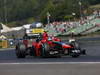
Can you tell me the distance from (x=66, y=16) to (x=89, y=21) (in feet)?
63.5

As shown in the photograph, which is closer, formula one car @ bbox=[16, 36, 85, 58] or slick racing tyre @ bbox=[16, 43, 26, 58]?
formula one car @ bbox=[16, 36, 85, 58]

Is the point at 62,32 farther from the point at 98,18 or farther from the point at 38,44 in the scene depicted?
the point at 38,44

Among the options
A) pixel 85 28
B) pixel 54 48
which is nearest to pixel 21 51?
pixel 54 48

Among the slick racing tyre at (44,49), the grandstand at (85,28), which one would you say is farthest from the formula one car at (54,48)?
the grandstand at (85,28)

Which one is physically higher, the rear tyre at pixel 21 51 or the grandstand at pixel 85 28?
the grandstand at pixel 85 28

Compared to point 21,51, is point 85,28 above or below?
above

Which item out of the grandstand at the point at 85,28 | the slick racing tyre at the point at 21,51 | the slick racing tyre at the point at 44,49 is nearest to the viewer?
the slick racing tyre at the point at 44,49

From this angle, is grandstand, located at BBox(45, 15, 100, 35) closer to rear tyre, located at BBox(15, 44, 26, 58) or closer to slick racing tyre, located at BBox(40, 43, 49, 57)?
Result: rear tyre, located at BBox(15, 44, 26, 58)

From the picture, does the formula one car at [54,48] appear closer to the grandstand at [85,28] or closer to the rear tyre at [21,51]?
the rear tyre at [21,51]

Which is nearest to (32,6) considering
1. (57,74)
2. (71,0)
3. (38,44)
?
(71,0)

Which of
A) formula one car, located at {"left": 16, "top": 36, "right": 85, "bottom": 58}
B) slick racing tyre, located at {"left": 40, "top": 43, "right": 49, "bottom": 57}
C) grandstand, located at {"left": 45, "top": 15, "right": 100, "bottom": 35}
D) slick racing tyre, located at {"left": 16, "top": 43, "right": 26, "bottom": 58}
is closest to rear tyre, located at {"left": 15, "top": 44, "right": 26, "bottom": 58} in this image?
slick racing tyre, located at {"left": 16, "top": 43, "right": 26, "bottom": 58}

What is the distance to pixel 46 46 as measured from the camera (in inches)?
730

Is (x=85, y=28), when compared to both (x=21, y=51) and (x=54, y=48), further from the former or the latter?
(x=54, y=48)

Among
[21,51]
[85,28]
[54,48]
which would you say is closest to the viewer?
[54,48]
